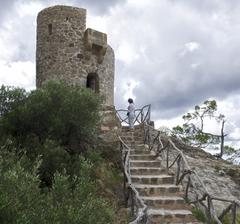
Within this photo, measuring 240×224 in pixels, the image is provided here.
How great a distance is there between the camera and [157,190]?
1262 centimetres

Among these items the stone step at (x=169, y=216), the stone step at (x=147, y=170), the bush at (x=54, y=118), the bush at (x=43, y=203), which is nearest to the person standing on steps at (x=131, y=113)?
the bush at (x=54, y=118)

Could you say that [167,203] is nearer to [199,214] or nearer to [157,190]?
[157,190]

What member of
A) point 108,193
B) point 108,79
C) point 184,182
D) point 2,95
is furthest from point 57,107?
point 108,79

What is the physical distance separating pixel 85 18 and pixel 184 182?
10058mm

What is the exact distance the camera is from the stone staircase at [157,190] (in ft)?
37.1

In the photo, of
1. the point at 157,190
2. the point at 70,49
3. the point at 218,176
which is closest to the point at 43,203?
the point at 157,190

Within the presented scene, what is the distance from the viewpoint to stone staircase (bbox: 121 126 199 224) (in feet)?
37.1

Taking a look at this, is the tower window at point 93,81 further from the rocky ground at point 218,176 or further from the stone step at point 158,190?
the stone step at point 158,190

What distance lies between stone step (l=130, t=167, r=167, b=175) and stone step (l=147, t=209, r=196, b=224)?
2.47m

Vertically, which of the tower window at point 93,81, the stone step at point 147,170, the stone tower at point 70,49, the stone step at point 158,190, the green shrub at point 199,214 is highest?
the stone tower at point 70,49

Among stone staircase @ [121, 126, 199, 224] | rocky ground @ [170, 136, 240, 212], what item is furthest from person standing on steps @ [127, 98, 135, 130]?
stone staircase @ [121, 126, 199, 224]

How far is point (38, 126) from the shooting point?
13719 mm

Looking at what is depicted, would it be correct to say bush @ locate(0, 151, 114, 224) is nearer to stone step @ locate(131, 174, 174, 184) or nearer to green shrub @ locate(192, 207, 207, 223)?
green shrub @ locate(192, 207, 207, 223)

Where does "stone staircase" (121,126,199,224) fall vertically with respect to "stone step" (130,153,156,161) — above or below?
below
